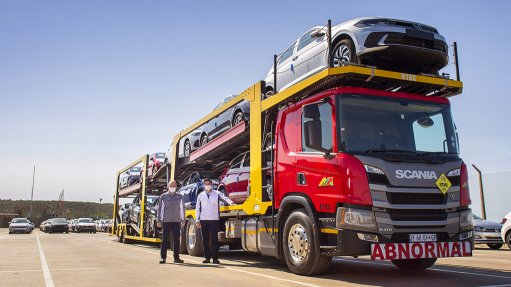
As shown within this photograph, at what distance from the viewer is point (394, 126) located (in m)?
6.96

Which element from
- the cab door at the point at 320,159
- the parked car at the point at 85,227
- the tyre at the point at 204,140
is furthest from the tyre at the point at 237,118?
the parked car at the point at 85,227

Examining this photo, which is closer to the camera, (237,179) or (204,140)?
(237,179)

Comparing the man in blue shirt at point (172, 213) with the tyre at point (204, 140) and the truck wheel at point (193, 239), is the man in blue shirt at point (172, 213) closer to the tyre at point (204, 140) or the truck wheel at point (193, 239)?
the truck wheel at point (193, 239)

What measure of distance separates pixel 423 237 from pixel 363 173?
1232mm

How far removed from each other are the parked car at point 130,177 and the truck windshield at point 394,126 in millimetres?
12729

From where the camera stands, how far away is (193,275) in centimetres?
736

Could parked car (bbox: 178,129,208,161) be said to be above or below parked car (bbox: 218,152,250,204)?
above

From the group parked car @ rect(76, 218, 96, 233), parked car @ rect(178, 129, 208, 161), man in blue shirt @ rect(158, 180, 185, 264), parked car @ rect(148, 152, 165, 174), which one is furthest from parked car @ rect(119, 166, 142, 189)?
parked car @ rect(76, 218, 96, 233)

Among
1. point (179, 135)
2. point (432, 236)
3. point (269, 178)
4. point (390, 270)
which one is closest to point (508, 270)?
point (390, 270)

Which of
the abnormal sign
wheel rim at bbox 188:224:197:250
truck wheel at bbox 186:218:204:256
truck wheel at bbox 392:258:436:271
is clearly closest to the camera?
the abnormal sign

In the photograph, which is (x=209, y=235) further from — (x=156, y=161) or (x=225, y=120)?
(x=156, y=161)

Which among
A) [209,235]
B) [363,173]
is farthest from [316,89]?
[209,235]

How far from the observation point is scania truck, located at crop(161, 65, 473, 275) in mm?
6207

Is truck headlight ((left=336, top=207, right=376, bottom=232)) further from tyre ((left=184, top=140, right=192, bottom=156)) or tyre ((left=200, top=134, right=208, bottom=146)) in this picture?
tyre ((left=184, top=140, right=192, bottom=156))
